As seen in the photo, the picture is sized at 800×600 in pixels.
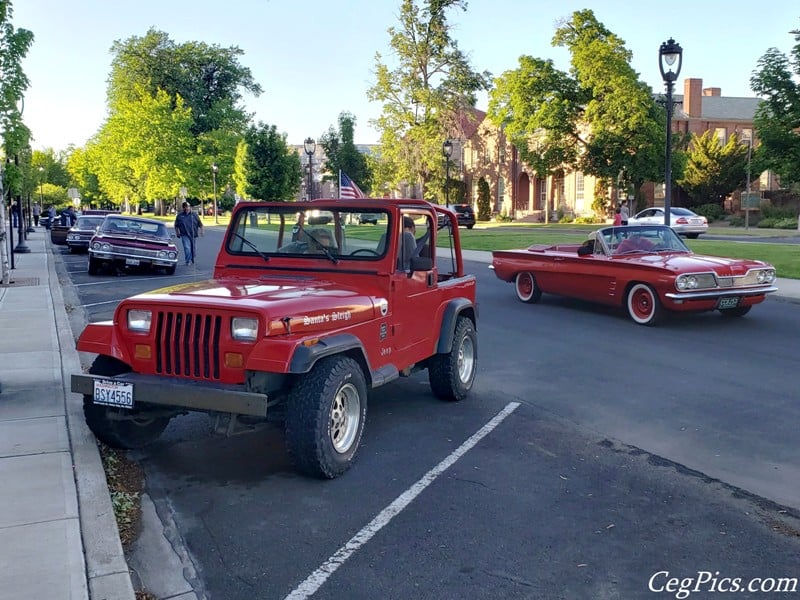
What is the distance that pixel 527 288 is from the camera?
44.9ft

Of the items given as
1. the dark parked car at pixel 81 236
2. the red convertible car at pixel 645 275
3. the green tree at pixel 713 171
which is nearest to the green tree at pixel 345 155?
the green tree at pixel 713 171

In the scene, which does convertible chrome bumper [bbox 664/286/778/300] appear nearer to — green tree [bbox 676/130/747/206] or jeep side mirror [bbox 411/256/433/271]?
jeep side mirror [bbox 411/256/433/271]

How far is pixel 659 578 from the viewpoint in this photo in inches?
145

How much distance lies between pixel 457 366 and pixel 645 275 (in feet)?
17.1

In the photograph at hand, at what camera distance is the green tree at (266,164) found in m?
66.2

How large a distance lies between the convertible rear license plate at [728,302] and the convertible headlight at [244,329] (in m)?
8.24

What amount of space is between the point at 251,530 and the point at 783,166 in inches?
632

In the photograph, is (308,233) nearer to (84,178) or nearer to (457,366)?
(457,366)

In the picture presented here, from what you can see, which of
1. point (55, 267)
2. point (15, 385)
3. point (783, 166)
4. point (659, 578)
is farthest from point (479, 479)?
point (55, 267)

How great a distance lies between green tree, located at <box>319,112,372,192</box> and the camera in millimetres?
75812

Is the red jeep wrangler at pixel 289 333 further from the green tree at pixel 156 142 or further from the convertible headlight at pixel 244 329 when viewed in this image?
the green tree at pixel 156 142

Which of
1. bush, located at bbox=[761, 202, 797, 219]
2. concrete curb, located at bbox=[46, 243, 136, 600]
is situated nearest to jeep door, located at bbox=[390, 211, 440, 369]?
concrete curb, located at bbox=[46, 243, 136, 600]

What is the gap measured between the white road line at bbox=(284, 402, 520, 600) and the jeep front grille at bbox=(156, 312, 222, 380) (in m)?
1.36

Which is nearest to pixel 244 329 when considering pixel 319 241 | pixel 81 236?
pixel 319 241
